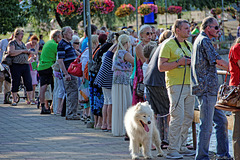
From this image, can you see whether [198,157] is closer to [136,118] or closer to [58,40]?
[136,118]

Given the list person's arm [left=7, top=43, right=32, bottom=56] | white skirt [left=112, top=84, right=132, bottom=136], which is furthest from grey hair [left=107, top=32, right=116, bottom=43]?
person's arm [left=7, top=43, right=32, bottom=56]

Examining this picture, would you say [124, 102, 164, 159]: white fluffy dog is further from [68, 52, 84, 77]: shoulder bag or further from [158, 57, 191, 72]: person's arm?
[68, 52, 84, 77]: shoulder bag

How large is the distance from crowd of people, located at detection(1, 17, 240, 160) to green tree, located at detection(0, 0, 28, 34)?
1065 centimetres

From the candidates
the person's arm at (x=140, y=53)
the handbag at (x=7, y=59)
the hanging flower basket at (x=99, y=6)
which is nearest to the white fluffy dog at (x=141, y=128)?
the person's arm at (x=140, y=53)

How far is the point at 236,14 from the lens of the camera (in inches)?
1923

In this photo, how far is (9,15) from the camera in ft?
77.5

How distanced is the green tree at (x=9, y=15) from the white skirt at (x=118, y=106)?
14965mm

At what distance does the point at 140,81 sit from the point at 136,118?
1.37 meters

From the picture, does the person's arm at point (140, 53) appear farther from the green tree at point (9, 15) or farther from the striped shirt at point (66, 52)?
the green tree at point (9, 15)

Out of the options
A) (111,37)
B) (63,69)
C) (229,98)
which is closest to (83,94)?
(63,69)

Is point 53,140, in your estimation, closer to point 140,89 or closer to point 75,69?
point 140,89

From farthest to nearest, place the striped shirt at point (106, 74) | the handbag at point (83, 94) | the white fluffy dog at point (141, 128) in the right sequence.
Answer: the handbag at point (83, 94) < the striped shirt at point (106, 74) < the white fluffy dog at point (141, 128)

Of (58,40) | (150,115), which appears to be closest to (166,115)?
(150,115)

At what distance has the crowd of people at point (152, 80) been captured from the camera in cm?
685
